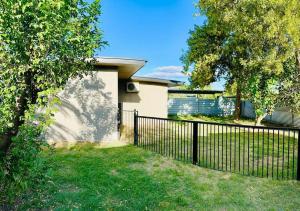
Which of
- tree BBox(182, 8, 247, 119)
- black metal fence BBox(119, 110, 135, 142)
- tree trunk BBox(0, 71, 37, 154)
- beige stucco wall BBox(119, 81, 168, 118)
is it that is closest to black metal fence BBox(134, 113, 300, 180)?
black metal fence BBox(119, 110, 135, 142)

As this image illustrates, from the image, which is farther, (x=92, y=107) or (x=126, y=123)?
(x=126, y=123)

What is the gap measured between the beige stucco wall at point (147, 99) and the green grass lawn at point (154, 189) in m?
7.87

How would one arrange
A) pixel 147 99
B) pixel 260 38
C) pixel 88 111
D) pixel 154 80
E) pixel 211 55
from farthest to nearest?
pixel 211 55 → pixel 147 99 → pixel 154 80 → pixel 260 38 → pixel 88 111

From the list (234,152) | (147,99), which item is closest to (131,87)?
(147,99)

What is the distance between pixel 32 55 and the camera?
3.73m

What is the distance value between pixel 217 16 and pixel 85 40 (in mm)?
13531

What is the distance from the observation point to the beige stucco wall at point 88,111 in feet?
31.3

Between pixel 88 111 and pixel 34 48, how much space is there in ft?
20.5

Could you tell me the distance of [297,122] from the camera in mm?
16062

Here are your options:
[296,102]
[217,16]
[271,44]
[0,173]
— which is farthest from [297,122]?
[0,173]

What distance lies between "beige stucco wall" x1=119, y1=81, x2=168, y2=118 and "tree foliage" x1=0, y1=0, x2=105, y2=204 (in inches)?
410

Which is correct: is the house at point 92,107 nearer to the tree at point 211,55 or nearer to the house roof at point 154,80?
the house roof at point 154,80

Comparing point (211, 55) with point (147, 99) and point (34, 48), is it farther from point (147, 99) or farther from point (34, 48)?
point (34, 48)

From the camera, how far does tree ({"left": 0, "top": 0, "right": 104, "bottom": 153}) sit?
3404mm
